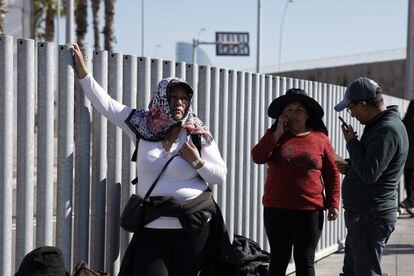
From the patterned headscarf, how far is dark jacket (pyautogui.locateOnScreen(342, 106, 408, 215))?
99 centimetres

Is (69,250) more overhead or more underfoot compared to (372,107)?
more underfoot

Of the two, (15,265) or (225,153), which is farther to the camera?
(225,153)

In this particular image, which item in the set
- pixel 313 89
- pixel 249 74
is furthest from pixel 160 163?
pixel 313 89

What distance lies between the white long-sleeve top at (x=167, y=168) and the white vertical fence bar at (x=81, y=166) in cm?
16

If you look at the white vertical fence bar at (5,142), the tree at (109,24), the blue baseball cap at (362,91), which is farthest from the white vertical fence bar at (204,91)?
the tree at (109,24)

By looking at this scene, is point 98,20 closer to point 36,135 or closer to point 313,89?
point 313,89

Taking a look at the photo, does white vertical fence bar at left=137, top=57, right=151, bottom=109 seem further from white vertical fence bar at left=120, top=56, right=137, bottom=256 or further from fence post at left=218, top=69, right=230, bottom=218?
fence post at left=218, top=69, right=230, bottom=218

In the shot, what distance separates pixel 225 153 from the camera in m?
6.04

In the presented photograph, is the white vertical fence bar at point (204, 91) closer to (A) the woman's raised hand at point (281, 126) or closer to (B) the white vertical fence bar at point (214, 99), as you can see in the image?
(B) the white vertical fence bar at point (214, 99)

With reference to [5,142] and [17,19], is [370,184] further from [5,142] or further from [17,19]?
[17,19]

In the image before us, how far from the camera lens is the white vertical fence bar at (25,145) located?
4.02m

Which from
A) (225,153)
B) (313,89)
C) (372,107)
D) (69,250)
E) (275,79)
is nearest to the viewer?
(69,250)

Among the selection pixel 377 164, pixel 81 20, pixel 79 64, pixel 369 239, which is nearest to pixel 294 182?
pixel 369 239

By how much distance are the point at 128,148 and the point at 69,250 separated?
2.65ft
